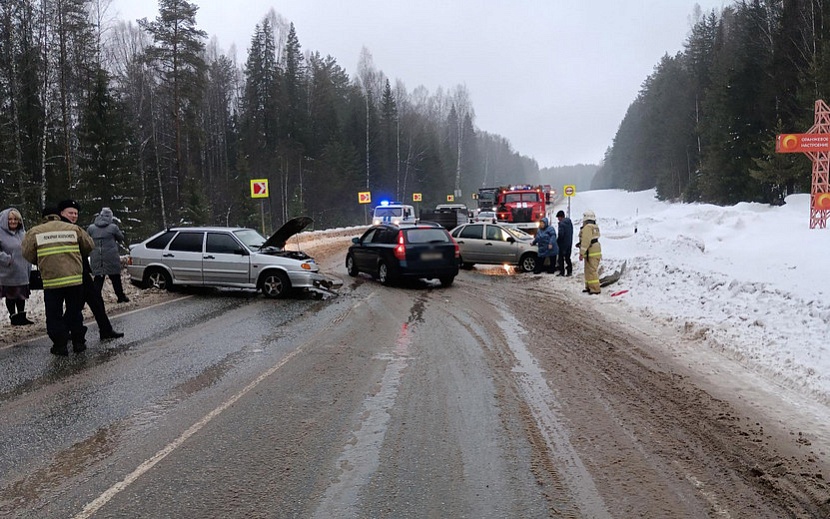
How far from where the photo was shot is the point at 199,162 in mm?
59062

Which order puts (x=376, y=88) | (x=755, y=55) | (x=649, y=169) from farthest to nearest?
(x=649, y=169) → (x=376, y=88) → (x=755, y=55)

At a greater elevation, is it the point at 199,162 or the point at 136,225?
the point at 199,162

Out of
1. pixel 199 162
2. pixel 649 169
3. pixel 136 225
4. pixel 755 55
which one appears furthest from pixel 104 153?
pixel 649 169

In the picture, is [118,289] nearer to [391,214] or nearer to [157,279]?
[157,279]

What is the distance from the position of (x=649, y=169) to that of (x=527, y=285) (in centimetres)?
8810

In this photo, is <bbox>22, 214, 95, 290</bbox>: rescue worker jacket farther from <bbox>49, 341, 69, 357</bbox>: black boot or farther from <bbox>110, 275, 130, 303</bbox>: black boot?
<bbox>110, 275, 130, 303</bbox>: black boot

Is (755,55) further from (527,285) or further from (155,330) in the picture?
(155,330)

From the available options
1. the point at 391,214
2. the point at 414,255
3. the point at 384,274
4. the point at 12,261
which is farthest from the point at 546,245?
the point at 391,214

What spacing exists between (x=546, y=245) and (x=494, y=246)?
2.22 m

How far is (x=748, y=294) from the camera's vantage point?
9945mm

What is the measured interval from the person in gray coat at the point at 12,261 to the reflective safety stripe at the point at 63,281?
1.90m

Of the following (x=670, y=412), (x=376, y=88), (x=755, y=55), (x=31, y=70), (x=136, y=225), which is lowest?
(x=670, y=412)

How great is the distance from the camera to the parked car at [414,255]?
14.7 meters

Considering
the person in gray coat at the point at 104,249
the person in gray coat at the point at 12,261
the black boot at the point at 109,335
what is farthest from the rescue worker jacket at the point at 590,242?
the person in gray coat at the point at 12,261
